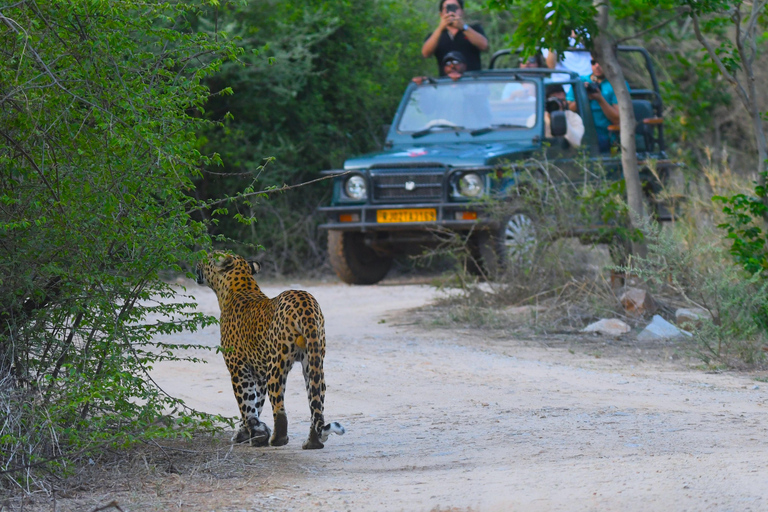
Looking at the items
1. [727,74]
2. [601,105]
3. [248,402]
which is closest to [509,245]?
[727,74]

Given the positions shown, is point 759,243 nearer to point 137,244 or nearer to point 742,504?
point 742,504

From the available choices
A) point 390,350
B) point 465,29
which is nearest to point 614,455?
point 390,350

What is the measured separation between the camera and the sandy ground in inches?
182

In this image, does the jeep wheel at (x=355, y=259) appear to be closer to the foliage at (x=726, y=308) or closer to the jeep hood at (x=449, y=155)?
the jeep hood at (x=449, y=155)

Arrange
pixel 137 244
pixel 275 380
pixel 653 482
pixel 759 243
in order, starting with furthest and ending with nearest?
1. pixel 759 243
2. pixel 275 380
3. pixel 137 244
4. pixel 653 482

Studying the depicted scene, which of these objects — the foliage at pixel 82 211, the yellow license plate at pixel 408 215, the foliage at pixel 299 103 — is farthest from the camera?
the foliage at pixel 299 103

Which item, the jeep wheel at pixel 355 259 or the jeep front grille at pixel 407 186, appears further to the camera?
the jeep wheel at pixel 355 259

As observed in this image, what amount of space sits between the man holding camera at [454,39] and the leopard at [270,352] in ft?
28.6

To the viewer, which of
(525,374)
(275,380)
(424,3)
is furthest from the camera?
(424,3)

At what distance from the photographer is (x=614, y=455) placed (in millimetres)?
5266

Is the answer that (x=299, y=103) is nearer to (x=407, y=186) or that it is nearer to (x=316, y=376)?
(x=407, y=186)

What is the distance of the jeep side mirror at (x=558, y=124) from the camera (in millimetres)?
12734

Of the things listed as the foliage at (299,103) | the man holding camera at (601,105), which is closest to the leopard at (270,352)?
the man holding camera at (601,105)

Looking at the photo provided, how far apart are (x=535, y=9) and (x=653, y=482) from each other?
6344 millimetres
